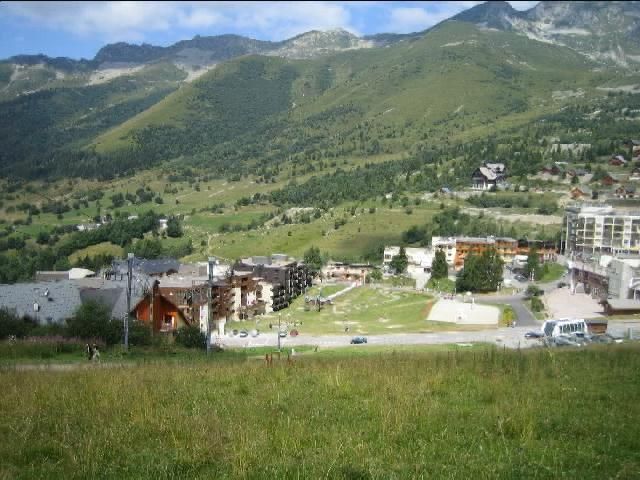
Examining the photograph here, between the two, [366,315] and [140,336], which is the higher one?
[140,336]

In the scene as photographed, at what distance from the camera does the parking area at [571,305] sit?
4487cm

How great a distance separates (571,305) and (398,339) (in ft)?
59.9

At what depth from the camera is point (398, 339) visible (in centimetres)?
3803

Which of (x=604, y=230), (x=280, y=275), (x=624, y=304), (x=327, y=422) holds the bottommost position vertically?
(x=280, y=275)

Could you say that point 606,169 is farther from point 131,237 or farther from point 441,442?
point 441,442

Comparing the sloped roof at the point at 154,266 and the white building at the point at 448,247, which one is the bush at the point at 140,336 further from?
the white building at the point at 448,247

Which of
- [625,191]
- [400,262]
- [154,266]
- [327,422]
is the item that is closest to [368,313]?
[400,262]

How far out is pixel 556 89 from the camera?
172 m

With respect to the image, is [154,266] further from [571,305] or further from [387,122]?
[387,122]

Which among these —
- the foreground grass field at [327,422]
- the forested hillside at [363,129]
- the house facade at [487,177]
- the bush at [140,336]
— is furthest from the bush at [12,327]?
the forested hillside at [363,129]

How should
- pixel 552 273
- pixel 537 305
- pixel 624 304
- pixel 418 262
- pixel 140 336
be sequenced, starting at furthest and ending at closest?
pixel 418 262 → pixel 552 273 → pixel 537 305 → pixel 624 304 → pixel 140 336

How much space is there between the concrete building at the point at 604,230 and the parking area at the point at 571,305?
12.4 meters

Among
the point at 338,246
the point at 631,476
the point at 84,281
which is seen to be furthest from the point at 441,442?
the point at 338,246

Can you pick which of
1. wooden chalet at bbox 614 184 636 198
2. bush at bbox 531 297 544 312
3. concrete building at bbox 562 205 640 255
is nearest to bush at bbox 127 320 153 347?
bush at bbox 531 297 544 312
